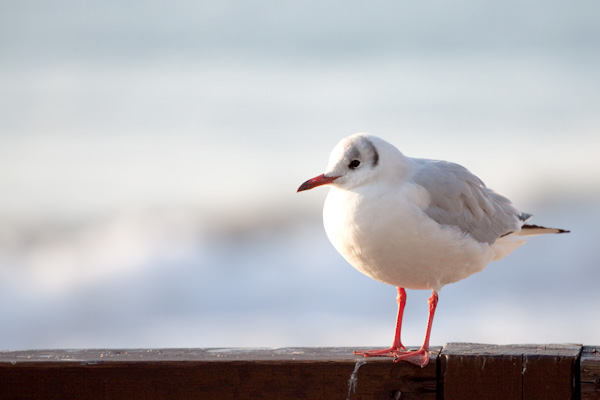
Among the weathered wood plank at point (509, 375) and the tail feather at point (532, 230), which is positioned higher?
the tail feather at point (532, 230)

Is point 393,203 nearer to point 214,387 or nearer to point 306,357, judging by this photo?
point 306,357

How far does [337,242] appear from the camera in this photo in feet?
11.7

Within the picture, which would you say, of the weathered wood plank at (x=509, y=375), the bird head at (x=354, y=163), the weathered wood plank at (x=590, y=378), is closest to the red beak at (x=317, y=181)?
the bird head at (x=354, y=163)

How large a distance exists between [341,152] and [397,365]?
106 cm

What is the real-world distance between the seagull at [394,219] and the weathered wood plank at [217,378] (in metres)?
0.33

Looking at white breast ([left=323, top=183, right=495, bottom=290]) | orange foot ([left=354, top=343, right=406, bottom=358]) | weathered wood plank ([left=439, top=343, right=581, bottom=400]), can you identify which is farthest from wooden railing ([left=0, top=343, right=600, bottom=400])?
white breast ([left=323, top=183, right=495, bottom=290])

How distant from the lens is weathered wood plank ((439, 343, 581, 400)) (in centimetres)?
268

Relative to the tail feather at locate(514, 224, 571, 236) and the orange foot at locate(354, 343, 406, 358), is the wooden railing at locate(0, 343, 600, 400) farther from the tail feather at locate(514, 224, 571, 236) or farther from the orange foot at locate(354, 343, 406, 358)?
the tail feather at locate(514, 224, 571, 236)

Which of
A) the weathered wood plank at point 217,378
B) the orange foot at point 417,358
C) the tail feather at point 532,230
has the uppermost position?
the tail feather at point 532,230

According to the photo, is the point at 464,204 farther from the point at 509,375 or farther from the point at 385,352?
the point at 509,375

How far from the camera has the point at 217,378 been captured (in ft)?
9.17

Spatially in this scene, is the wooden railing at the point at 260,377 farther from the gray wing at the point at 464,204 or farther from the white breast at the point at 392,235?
the gray wing at the point at 464,204

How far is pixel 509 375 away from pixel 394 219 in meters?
0.91

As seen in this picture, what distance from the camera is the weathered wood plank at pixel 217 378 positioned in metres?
2.78
